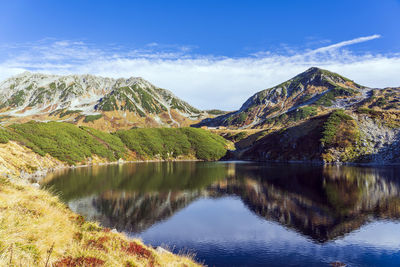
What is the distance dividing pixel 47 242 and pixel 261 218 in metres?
33.7

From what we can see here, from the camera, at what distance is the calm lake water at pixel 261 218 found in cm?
2714

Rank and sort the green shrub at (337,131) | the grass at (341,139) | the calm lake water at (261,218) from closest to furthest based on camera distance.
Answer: the calm lake water at (261,218) → the grass at (341,139) → the green shrub at (337,131)

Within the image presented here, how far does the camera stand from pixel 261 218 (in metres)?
39.9

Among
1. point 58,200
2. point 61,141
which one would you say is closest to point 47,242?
point 58,200

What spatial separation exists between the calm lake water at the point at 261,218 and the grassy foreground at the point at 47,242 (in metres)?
12.7

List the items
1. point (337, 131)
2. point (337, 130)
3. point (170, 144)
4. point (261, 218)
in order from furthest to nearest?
point (170, 144), point (337, 130), point (337, 131), point (261, 218)

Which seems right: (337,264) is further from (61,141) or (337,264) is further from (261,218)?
(61,141)

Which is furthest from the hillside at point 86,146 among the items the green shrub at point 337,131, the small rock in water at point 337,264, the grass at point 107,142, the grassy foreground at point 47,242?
the small rock in water at point 337,264

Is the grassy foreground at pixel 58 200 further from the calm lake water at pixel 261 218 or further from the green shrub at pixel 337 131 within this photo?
the green shrub at pixel 337 131

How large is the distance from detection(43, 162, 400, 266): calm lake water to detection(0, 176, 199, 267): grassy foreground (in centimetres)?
1274

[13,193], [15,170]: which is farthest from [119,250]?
[15,170]

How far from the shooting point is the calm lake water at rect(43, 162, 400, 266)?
89.0ft

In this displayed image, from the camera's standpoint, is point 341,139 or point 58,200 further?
point 341,139

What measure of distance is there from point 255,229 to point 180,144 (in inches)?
5903
